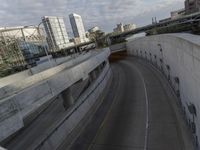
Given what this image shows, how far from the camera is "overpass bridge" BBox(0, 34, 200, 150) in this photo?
10.6 m

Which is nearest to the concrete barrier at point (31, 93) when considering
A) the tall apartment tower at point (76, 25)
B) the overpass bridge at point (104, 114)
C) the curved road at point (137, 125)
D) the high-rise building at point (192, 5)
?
the overpass bridge at point (104, 114)

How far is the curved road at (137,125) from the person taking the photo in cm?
1341

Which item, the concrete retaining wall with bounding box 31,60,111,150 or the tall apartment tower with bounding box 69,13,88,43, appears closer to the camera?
the concrete retaining wall with bounding box 31,60,111,150

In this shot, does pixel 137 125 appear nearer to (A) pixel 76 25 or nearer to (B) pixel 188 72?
(B) pixel 188 72

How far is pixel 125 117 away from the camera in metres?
17.7

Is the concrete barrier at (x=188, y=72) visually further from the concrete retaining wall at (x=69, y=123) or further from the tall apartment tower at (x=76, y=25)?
the tall apartment tower at (x=76, y=25)

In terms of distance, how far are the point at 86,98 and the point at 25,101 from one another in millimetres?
10005

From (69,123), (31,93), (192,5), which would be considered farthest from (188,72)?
(192,5)

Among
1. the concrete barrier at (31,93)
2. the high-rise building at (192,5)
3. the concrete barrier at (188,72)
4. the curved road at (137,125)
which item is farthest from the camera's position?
the high-rise building at (192,5)

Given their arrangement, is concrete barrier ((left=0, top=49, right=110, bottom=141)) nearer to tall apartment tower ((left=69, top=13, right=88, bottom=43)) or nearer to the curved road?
the curved road

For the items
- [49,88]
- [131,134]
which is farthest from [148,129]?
[49,88]

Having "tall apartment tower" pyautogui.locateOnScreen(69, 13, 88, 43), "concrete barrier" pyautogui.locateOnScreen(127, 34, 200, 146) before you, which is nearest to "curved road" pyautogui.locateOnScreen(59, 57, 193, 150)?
"concrete barrier" pyautogui.locateOnScreen(127, 34, 200, 146)

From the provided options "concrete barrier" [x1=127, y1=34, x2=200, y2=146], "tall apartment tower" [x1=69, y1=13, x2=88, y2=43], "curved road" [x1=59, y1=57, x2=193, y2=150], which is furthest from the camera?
"tall apartment tower" [x1=69, y1=13, x2=88, y2=43]

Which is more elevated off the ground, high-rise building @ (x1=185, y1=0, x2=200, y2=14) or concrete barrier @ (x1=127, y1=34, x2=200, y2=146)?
high-rise building @ (x1=185, y1=0, x2=200, y2=14)
